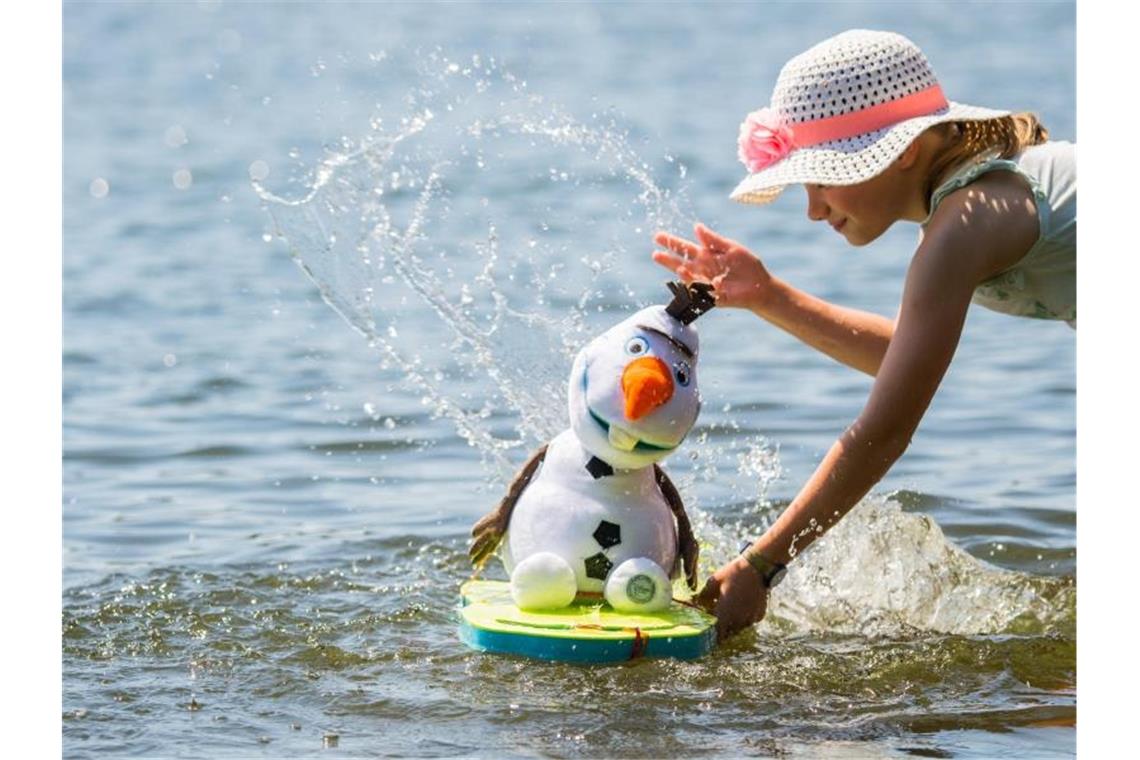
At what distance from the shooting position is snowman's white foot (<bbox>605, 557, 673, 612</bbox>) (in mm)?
3607

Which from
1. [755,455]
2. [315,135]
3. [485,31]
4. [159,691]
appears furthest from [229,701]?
[485,31]

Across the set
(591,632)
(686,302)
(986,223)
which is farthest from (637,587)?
(986,223)

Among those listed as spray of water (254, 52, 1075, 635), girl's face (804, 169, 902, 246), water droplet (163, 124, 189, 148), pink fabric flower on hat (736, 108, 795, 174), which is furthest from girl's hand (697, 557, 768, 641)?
water droplet (163, 124, 189, 148)

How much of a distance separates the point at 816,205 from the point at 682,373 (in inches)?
19.6

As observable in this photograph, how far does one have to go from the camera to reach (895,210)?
3.76 m

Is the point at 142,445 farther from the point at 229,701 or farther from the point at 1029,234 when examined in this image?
the point at 1029,234

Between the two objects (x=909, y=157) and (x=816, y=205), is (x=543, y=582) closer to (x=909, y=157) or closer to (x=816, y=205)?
(x=816, y=205)

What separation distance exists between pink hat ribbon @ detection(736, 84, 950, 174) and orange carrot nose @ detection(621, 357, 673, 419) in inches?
22.5

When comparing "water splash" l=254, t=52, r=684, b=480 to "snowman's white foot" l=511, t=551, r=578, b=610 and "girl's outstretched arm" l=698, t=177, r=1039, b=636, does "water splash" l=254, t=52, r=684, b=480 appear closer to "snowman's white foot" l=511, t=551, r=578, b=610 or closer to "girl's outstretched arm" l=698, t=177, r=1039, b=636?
"snowman's white foot" l=511, t=551, r=578, b=610

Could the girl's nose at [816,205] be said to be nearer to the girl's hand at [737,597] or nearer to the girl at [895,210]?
the girl at [895,210]

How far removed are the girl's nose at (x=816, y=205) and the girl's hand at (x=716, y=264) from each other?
0.66ft

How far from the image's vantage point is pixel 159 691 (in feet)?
11.9

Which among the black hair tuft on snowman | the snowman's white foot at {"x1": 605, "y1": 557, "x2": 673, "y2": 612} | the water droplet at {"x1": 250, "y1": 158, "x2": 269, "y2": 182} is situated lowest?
the snowman's white foot at {"x1": 605, "y1": 557, "x2": 673, "y2": 612}

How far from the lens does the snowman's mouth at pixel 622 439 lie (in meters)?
3.61
